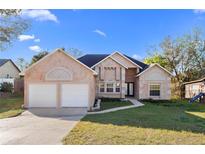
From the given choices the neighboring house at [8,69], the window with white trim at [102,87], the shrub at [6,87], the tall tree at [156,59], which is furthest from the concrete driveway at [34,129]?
the window with white trim at [102,87]

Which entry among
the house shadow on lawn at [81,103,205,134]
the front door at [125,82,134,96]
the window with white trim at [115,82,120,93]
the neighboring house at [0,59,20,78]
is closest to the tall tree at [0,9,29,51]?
the neighboring house at [0,59,20,78]

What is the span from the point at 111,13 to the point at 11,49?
5.30 meters

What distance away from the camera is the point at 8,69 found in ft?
54.2

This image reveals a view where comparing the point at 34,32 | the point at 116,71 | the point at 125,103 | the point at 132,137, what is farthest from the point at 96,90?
the point at 132,137

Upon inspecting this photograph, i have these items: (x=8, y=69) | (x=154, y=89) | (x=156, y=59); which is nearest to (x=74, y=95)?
(x=8, y=69)

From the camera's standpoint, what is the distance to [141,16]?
39.0ft

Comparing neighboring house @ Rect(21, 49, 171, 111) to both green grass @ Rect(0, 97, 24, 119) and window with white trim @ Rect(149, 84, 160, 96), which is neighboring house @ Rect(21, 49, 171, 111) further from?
green grass @ Rect(0, 97, 24, 119)

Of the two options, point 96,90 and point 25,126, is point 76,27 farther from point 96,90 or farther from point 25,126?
point 96,90

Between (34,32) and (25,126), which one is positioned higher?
(34,32)

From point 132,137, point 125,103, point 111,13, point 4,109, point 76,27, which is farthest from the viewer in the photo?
point 125,103

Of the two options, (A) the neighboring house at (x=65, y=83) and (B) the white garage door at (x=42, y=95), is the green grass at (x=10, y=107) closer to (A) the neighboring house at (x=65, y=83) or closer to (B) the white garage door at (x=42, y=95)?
(A) the neighboring house at (x=65, y=83)

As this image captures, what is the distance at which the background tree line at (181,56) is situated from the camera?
13.6 metres

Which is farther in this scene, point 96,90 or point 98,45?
point 96,90
